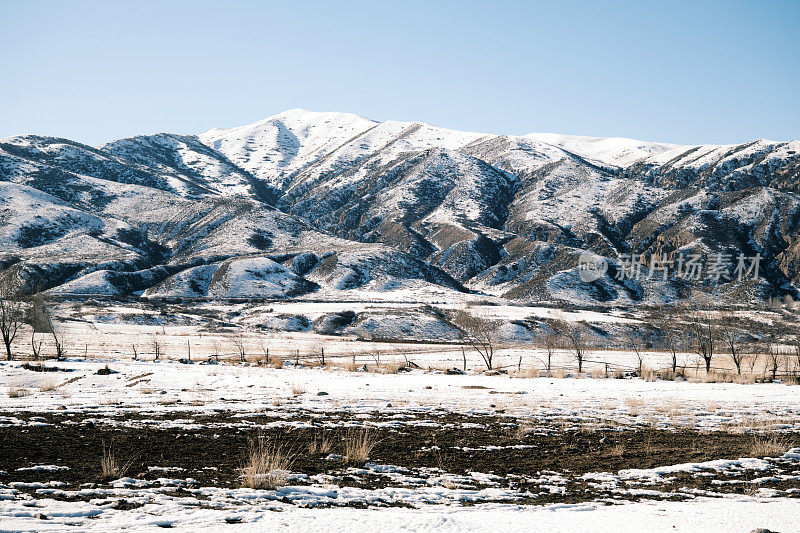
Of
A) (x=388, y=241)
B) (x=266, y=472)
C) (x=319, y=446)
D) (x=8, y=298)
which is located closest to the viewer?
(x=266, y=472)

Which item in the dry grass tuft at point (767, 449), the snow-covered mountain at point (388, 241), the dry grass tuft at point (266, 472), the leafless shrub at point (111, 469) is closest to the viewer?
the dry grass tuft at point (266, 472)

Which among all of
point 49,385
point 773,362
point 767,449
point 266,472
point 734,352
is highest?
point 266,472

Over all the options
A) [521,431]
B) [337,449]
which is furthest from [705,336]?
[337,449]

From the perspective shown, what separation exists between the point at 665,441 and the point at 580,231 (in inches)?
6543

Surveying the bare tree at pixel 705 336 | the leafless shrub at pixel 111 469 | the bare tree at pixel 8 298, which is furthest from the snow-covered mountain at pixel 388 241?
the leafless shrub at pixel 111 469

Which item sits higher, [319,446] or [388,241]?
[388,241]

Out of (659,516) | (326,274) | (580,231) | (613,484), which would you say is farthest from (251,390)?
(580,231)

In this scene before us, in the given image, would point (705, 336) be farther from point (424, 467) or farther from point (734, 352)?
point (424, 467)

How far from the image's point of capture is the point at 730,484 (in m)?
8.87

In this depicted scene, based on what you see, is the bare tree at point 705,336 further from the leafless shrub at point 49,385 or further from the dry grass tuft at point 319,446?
the leafless shrub at point 49,385

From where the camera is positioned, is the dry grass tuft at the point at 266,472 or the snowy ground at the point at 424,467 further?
the dry grass tuft at the point at 266,472

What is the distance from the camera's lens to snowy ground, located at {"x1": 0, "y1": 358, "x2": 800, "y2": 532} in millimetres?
6625

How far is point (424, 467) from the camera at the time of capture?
32.0ft

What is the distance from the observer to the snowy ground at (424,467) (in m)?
6.62
